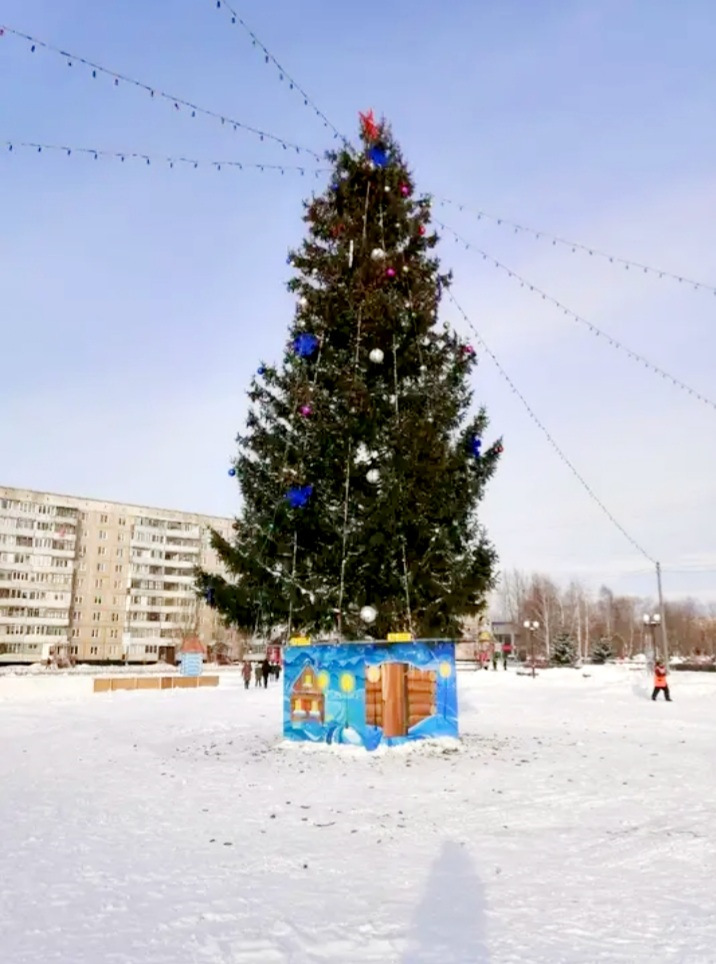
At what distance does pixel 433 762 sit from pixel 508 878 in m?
6.71

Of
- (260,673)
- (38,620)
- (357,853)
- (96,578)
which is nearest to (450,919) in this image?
(357,853)

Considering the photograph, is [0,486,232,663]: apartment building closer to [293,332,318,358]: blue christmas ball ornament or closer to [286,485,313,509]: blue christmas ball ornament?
[293,332,318,358]: blue christmas ball ornament

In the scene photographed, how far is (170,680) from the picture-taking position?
3850 centimetres

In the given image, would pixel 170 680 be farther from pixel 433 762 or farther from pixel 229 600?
pixel 433 762

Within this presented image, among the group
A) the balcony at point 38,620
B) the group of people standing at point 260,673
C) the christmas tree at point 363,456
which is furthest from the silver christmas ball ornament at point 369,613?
the balcony at point 38,620

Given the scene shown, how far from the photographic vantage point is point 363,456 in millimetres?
15617

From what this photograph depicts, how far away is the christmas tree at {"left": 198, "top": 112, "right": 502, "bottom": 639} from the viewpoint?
1502 cm

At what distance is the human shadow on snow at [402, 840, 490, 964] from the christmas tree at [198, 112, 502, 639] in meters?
7.66

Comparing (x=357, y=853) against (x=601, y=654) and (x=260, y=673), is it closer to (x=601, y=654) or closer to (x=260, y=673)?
(x=260, y=673)

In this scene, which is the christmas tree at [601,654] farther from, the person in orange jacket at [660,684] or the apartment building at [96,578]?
the apartment building at [96,578]

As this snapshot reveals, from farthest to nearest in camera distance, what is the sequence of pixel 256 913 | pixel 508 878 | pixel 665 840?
pixel 665 840 → pixel 508 878 → pixel 256 913

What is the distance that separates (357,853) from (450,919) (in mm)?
2081

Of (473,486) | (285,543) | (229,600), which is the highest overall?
(473,486)

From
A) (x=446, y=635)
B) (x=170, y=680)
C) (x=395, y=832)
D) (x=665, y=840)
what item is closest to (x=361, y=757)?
(x=446, y=635)
